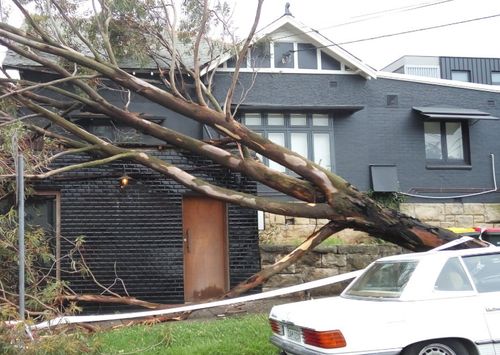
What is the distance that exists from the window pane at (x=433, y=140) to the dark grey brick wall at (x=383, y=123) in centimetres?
44

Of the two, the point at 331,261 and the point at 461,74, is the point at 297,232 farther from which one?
the point at 461,74

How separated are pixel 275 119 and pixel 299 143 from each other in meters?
0.89

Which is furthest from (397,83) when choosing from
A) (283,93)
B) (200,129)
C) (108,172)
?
(108,172)

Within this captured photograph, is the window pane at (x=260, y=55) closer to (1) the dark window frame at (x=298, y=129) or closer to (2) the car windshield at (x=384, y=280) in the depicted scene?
(1) the dark window frame at (x=298, y=129)

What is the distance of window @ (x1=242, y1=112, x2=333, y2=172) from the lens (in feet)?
53.5

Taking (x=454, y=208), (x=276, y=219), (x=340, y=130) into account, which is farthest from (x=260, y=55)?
(x=454, y=208)

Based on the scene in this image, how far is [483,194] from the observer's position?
17453 mm

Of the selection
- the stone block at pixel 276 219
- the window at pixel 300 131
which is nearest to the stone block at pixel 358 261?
the stone block at pixel 276 219

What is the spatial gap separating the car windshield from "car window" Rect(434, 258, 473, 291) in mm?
300

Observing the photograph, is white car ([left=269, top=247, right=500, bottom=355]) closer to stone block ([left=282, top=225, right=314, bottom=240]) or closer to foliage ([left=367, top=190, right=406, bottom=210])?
stone block ([left=282, top=225, right=314, bottom=240])

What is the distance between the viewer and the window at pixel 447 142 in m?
17.7

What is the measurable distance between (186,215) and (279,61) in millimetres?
6035

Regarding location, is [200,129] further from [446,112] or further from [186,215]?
[446,112]

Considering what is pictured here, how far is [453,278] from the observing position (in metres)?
6.20
